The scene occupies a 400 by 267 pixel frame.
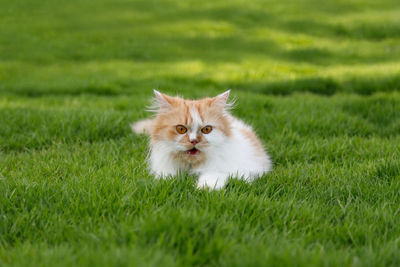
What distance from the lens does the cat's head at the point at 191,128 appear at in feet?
11.3

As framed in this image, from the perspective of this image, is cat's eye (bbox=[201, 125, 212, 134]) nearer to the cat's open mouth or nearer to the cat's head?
the cat's head

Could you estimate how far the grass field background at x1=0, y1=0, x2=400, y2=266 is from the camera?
2.29m

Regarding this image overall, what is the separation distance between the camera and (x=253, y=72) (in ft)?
33.7

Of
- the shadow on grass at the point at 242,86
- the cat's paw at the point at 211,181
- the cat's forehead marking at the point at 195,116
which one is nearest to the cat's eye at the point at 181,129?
the cat's forehead marking at the point at 195,116

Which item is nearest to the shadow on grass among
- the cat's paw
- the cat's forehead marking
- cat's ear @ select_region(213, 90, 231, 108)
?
cat's ear @ select_region(213, 90, 231, 108)

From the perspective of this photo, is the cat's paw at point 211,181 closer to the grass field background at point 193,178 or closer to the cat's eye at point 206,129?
the grass field background at point 193,178

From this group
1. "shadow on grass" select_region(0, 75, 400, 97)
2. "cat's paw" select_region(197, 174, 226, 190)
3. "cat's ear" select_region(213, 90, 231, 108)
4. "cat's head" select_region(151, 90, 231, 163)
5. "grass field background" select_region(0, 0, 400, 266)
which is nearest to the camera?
"grass field background" select_region(0, 0, 400, 266)

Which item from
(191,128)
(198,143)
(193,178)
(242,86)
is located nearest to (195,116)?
(191,128)

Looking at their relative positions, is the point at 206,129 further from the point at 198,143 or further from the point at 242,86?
the point at 242,86

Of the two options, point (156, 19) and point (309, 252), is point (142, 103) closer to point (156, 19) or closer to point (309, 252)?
point (309, 252)

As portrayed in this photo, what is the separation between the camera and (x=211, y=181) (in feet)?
10.6

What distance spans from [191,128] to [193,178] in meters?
0.48

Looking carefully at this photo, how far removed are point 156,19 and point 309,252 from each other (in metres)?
18.6

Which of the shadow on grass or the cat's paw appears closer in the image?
the cat's paw
